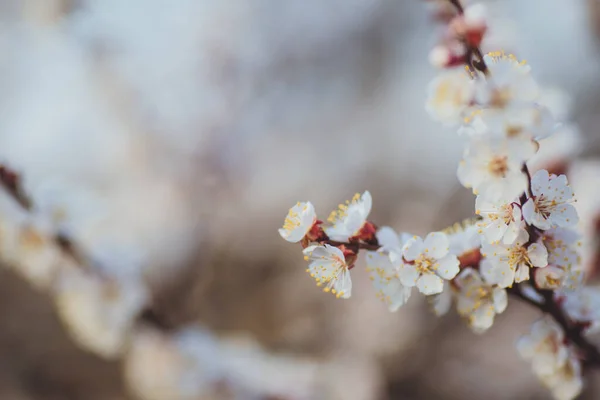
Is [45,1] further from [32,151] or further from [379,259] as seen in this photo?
[379,259]

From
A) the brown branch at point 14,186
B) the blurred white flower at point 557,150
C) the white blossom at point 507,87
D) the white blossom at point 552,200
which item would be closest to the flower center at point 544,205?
the white blossom at point 552,200

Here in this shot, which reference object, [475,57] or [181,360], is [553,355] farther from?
[181,360]

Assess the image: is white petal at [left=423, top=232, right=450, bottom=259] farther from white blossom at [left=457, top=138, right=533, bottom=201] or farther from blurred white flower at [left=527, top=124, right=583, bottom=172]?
blurred white flower at [left=527, top=124, right=583, bottom=172]

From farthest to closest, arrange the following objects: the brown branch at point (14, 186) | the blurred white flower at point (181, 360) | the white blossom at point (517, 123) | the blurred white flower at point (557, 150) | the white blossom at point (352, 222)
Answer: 1. the blurred white flower at point (181, 360)
2. the blurred white flower at point (557, 150)
3. the brown branch at point (14, 186)
4. the white blossom at point (352, 222)
5. the white blossom at point (517, 123)

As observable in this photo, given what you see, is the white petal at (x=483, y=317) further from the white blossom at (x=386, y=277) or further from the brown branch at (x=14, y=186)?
the brown branch at (x=14, y=186)

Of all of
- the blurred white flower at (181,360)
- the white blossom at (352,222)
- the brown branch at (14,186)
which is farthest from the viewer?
the blurred white flower at (181,360)

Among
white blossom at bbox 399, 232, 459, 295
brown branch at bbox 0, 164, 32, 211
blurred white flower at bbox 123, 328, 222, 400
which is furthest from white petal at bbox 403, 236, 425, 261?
blurred white flower at bbox 123, 328, 222, 400
